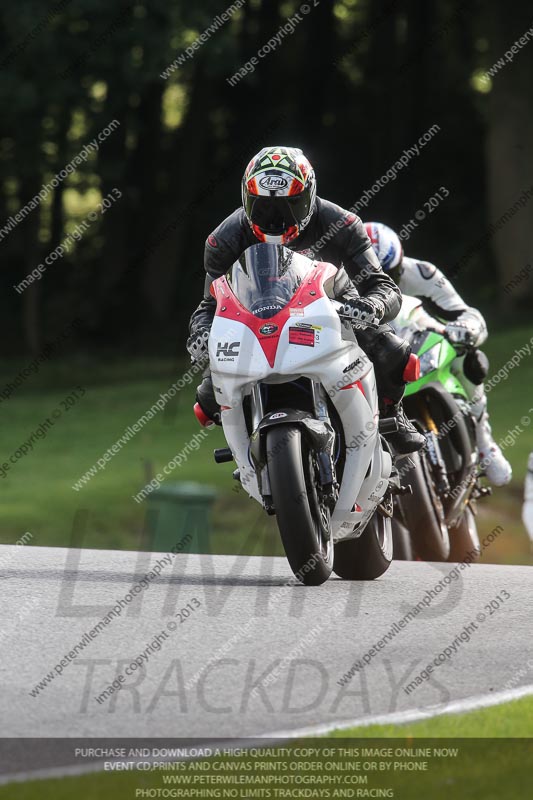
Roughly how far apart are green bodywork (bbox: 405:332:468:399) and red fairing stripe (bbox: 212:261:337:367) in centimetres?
211

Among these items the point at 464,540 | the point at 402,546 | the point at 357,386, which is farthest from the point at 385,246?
the point at 357,386

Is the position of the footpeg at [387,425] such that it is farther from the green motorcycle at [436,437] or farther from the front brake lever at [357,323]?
the green motorcycle at [436,437]

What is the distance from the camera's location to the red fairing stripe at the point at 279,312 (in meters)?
6.43

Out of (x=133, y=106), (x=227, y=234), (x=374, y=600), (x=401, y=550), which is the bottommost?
(x=133, y=106)

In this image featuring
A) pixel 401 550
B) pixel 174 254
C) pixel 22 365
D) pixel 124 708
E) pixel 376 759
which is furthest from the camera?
pixel 174 254

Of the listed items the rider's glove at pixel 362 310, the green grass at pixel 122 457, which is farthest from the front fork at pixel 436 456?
the green grass at pixel 122 457

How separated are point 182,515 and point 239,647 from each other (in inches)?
264

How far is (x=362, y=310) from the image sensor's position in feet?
21.9

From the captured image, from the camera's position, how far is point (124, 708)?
15.5ft

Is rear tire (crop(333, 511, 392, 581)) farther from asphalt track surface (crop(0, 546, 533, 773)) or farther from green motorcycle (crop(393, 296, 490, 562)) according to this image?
green motorcycle (crop(393, 296, 490, 562))

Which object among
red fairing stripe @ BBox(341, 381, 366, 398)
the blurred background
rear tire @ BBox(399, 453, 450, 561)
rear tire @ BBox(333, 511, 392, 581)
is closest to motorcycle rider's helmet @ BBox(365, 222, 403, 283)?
rear tire @ BBox(399, 453, 450, 561)

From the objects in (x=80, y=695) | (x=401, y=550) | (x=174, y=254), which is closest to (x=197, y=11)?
(x=174, y=254)

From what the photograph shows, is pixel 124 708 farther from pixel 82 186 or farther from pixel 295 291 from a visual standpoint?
pixel 82 186

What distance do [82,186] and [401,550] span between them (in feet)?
73.6
